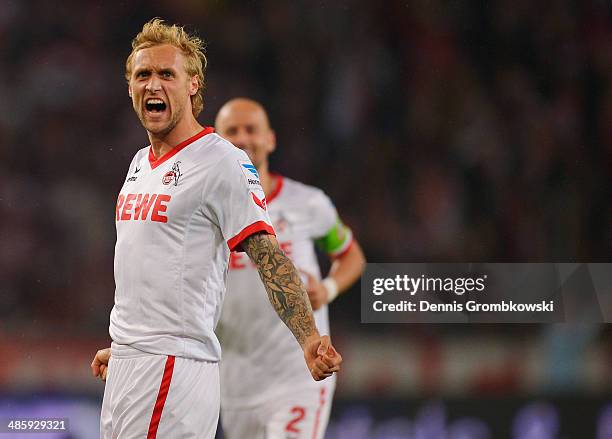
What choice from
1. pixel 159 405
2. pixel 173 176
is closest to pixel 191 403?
pixel 159 405

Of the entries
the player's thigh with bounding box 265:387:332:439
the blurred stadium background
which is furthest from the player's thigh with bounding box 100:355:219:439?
the blurred stadium background

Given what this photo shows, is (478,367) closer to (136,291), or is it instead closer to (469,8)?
(469,8)

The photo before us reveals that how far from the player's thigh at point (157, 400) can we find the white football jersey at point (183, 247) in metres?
0.04

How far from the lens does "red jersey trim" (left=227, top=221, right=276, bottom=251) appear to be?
96.1 inches

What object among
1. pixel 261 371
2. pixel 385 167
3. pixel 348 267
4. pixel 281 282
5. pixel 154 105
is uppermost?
pixel 385 167

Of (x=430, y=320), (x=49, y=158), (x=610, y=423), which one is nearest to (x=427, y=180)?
(x=430, y=320)

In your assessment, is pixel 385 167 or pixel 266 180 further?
pixel 385 167

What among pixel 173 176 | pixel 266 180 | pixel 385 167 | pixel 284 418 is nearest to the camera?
pixel 173 176

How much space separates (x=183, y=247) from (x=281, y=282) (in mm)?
287

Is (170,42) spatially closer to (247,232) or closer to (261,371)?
(247,232)

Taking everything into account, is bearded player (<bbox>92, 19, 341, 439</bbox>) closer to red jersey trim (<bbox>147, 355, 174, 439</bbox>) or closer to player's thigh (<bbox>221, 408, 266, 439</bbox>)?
red jersey trim (<bbox>147, 355, 174, 439</bbox>)

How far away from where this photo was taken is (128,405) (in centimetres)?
248

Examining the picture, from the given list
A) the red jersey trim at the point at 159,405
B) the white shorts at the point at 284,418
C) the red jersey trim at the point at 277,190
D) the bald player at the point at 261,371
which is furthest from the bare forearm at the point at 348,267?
the red jersey trim at the point at 159,405

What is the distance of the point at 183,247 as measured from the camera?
8.21ft
